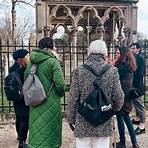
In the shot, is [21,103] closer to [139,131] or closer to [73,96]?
[73,96]

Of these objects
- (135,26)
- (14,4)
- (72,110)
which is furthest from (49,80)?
(14,4)

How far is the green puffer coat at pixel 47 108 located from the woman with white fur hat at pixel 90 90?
53cm

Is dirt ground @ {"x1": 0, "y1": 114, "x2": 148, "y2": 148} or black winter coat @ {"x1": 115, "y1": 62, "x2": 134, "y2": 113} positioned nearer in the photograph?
black winter coat @ {"x1": 115, "y1": 62, "x2": 134, "y2": 113}

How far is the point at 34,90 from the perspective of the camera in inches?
191

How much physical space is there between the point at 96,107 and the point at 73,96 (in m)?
0.34

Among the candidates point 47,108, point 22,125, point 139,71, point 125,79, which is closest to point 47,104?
point 47,108

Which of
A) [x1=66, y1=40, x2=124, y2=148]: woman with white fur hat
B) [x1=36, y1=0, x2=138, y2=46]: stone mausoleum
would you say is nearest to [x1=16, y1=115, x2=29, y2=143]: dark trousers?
[x1=66, y1=40, x2=124, y2=148]: woman with white fur hat

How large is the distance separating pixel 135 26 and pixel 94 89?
11.8 metres

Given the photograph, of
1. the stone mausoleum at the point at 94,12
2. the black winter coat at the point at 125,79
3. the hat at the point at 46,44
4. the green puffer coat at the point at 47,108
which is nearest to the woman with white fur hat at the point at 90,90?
the green puffer coat at the point at 47,108

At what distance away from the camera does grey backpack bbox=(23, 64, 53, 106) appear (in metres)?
4.83

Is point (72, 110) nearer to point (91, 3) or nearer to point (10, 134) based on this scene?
point (10, 134)

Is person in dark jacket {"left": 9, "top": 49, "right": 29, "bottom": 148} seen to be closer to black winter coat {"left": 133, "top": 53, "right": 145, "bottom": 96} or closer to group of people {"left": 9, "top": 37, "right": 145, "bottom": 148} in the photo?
group of people {"left": 9, "top": 37, "right": 145, "bottom": 148}

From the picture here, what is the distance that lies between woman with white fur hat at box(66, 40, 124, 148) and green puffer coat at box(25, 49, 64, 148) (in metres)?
0.53

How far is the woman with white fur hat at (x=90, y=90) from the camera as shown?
4.30 metres
